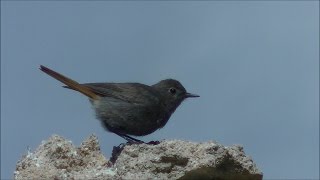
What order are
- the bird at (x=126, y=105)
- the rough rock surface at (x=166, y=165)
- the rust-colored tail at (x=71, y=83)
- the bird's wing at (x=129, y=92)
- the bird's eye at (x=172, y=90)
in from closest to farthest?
the rough rock surface at (x=166, y=165) → the rust-colored tail at (x=71, y=83) → the bird at (x=126, y=105) → the bird's wing at (x=129, y=92) → the bird's eye at (x=172, y=90)

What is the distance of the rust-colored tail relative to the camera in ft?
27.1

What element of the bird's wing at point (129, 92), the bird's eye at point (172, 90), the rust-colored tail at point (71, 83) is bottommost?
the rust-colored tail at point (71, 83)

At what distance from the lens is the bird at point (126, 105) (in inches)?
329

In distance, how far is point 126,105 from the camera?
8.66m

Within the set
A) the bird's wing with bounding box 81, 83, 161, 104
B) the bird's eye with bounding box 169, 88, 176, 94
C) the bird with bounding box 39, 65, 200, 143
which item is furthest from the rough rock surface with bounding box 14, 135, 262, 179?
the bird's eye with bounding box 169, 88, 176, 94

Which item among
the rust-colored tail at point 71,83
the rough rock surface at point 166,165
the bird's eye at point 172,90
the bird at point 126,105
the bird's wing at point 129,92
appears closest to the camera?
the rough rock surface at point 166,165

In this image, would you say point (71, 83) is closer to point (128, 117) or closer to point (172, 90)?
point (128, 117)

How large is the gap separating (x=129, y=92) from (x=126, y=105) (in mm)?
377

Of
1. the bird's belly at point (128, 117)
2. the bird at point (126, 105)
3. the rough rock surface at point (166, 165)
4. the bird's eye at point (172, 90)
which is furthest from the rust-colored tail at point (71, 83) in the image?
the rough rock surface at point (166, 165)

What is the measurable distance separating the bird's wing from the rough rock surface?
361cm

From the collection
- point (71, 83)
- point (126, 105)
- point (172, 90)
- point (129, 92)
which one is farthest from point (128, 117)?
point (172, 90)

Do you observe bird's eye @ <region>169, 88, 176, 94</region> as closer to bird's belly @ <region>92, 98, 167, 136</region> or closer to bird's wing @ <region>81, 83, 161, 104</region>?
bird's wing @ <region>81, 83, 161, 104</region>

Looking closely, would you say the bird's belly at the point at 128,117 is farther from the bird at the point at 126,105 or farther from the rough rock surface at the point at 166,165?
the rough rock surface at the point at 166,165

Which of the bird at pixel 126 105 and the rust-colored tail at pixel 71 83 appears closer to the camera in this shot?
the rust-colored tail at pixel 71 83
